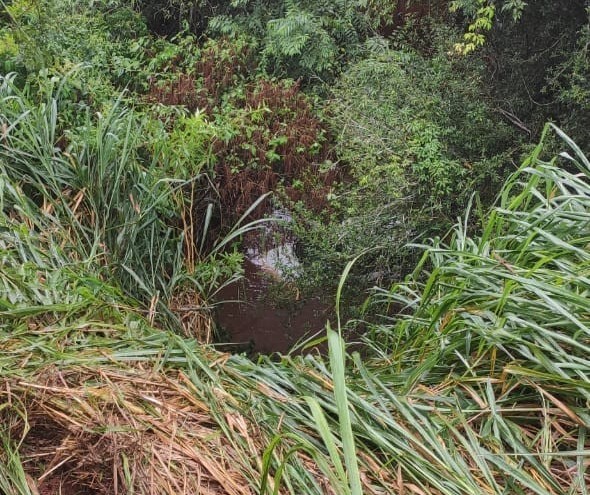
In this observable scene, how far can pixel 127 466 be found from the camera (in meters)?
1.27

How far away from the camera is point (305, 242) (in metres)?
3.48

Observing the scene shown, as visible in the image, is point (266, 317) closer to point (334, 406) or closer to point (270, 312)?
point (270, 312)

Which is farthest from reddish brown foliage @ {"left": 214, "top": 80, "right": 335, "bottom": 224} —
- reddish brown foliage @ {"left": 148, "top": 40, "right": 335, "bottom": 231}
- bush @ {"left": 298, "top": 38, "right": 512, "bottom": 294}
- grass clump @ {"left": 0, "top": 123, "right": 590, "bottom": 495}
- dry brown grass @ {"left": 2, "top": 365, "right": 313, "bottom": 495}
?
dry brown grass @ {"left": 2, "top": 365, "right": 313, "bottom": 495}

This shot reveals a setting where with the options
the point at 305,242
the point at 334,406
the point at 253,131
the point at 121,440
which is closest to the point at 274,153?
the point at 253,131

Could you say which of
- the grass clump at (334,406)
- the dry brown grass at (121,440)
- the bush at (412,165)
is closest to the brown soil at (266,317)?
the bush at (412,165)

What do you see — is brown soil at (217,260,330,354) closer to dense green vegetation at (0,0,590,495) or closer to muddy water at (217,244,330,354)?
muddy water at (217,244,330,354)

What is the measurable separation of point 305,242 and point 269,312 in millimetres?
505

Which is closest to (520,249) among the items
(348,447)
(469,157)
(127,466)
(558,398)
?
(558,398)

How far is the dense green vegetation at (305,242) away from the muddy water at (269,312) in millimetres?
135

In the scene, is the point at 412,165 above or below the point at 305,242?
above

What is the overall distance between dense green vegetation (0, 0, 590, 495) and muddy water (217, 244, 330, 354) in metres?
0.13

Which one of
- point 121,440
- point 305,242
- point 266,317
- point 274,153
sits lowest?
point 266,317

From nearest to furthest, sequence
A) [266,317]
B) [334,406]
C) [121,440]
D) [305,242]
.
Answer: [121,440]
[334,406]
[305,242]
[266,317]

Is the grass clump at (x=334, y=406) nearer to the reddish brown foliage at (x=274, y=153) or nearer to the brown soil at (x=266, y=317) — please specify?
the brown soil at (x=266, y=317)
